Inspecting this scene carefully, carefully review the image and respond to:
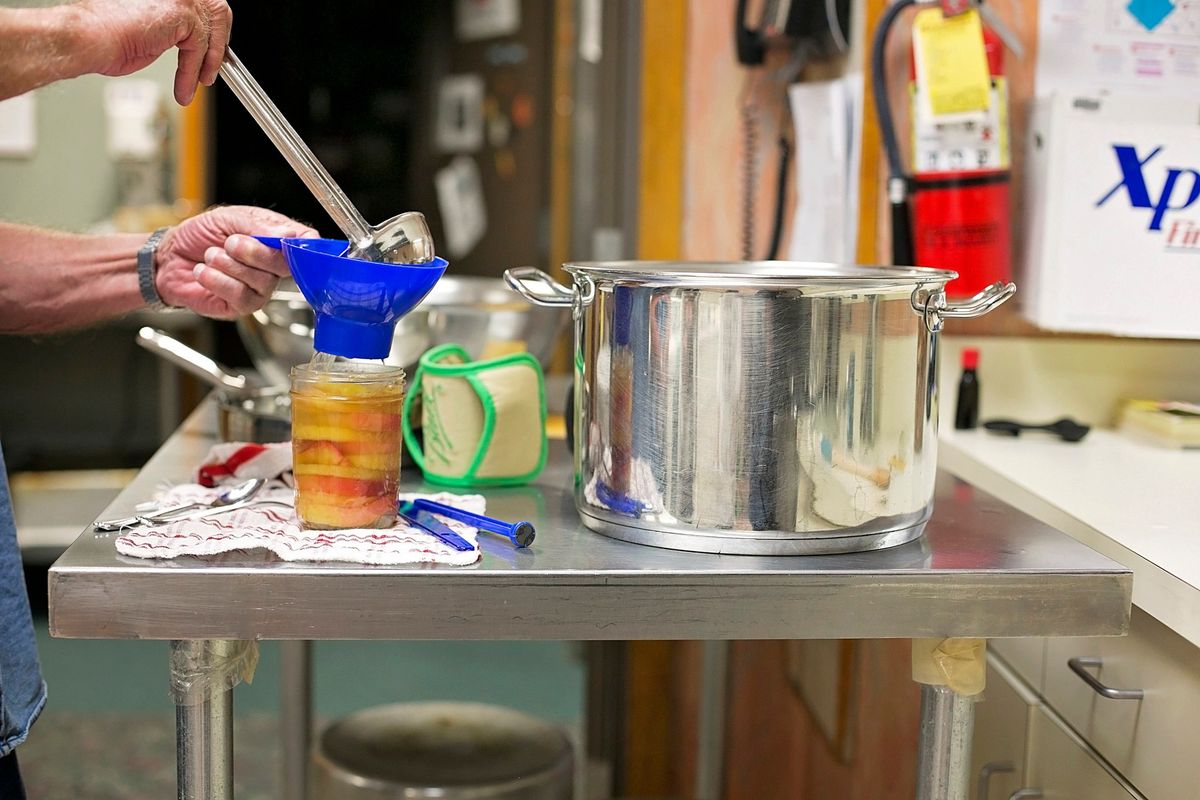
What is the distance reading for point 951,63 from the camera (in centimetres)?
162

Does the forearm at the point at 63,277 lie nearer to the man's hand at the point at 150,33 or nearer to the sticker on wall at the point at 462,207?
the man's hand at the point at 150,33

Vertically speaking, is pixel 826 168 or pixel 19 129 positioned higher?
pixel 19 129

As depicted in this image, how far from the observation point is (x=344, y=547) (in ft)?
3.07

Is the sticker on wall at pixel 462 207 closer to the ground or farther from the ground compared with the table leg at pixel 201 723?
farther from the ground

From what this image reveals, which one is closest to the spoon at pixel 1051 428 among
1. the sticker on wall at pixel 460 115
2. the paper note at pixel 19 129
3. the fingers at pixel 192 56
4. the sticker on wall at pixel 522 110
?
the fingers at pixel 192 56

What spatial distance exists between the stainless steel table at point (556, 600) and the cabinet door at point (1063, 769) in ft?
0.94

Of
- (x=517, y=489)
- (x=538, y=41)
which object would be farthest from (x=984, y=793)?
(x=538, y=41)

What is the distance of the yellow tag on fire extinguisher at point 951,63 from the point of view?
1.61 meters

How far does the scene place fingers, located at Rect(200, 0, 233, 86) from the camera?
1.01 m

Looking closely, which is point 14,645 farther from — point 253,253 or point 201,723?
point 253,253

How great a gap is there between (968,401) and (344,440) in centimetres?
97

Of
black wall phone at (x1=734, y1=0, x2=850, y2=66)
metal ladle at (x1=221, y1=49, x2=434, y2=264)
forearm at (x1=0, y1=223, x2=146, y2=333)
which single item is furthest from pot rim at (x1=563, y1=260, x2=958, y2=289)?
black wall phone at (x1=734, y1=0, x2=850, y2=66)

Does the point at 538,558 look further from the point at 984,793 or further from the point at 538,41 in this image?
the point at 538,41

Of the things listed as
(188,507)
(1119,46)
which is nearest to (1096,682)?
(188,507)
